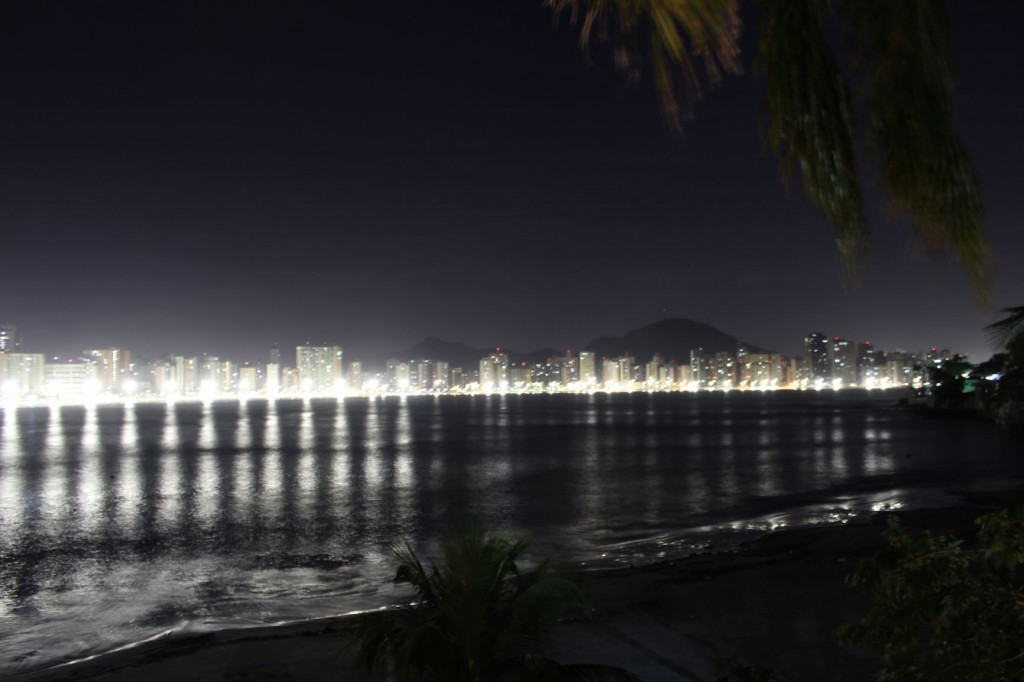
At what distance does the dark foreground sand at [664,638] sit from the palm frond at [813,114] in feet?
29.6

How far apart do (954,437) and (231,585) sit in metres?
Answer: 57.5

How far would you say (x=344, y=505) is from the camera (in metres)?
31.5

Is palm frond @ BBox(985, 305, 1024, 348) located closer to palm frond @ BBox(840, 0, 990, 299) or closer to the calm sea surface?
palm frond @ BBox(840, 0, 990, 299)

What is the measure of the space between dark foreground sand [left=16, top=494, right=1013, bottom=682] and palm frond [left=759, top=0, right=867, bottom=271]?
9035 millimetres

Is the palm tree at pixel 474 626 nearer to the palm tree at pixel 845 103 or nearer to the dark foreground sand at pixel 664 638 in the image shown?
the palm tree at pixel 845 103

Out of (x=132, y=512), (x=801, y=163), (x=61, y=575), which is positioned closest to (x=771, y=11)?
(x=801, y=163)

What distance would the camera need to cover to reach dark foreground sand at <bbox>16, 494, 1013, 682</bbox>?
1096 centimetres

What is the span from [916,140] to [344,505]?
31.4 meters

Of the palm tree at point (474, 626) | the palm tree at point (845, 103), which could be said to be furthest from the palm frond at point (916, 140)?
the palm tree at point (474, 626)

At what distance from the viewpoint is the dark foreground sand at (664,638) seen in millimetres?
10961

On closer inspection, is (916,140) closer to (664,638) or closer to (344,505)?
(664,638)

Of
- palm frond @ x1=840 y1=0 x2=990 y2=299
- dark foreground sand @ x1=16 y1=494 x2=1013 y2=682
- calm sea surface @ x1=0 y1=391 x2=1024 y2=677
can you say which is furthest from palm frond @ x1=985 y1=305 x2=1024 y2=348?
calm sea surface @ x1=0 y1=391 x2=1024 y2=677

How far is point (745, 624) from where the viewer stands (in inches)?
499

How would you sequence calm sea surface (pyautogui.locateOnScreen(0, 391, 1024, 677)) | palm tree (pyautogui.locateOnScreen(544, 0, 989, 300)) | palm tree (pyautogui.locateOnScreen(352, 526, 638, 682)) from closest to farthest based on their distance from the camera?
palm tree (pyautogui.locateOnScreen(544, 0, 989, 300)), palm tree (pyautogui.locateOnScreen(352, 526, 638, 682)), calm sea surface (pyautogui.locateOnScreen(0, 391, 1024, 677))
